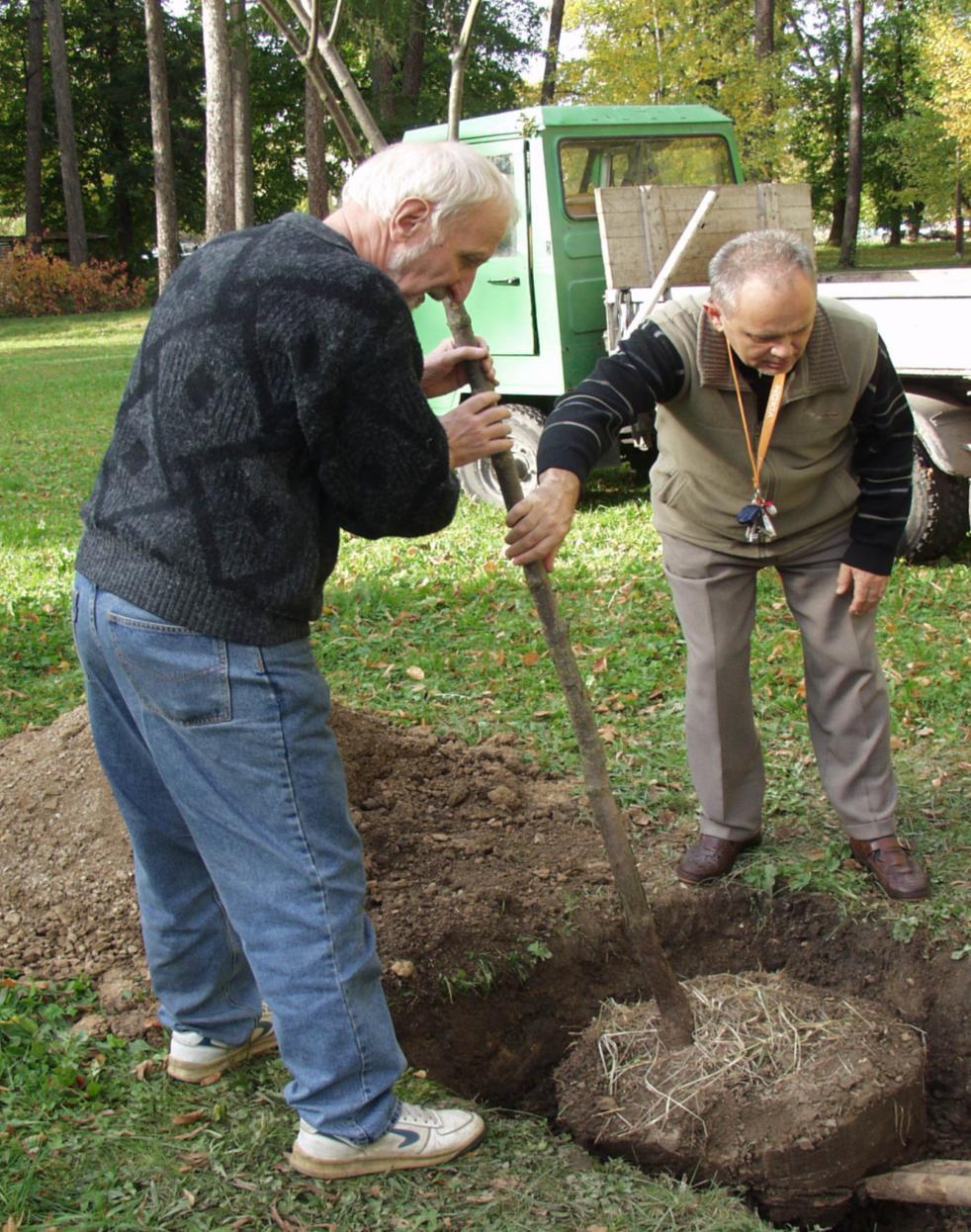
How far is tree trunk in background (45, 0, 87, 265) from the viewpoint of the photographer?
30.9 m

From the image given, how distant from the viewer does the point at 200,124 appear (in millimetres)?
38531

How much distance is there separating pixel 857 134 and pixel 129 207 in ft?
73.6

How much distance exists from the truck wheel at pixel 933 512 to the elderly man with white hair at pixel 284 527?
5017 mm

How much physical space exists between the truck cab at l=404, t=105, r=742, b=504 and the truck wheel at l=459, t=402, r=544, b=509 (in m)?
0.01

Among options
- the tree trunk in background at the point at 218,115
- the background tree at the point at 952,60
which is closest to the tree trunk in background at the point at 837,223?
the background tree at the point at 952,60

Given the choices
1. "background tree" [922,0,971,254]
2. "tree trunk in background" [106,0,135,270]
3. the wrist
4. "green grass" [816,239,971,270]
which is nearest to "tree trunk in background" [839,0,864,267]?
"green grass" [816,239,971,270]

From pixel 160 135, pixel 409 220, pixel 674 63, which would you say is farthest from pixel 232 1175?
pixel 160 135

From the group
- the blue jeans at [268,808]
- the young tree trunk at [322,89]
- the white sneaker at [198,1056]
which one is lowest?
the white sneaker at [198,1056]

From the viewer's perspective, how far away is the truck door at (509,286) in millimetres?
9000

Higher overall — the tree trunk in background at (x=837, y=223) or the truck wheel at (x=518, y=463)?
the tree trunk in background at (x=837, y=223)

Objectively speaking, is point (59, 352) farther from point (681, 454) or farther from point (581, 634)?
point (681, 454)

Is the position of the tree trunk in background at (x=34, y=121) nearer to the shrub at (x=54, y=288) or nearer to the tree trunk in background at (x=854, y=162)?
the shrub at (x=54, y=288)

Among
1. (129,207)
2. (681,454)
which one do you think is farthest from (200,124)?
(681,454)

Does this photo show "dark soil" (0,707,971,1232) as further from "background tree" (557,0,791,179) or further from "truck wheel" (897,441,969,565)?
"background tree" (557,0,791,179)
